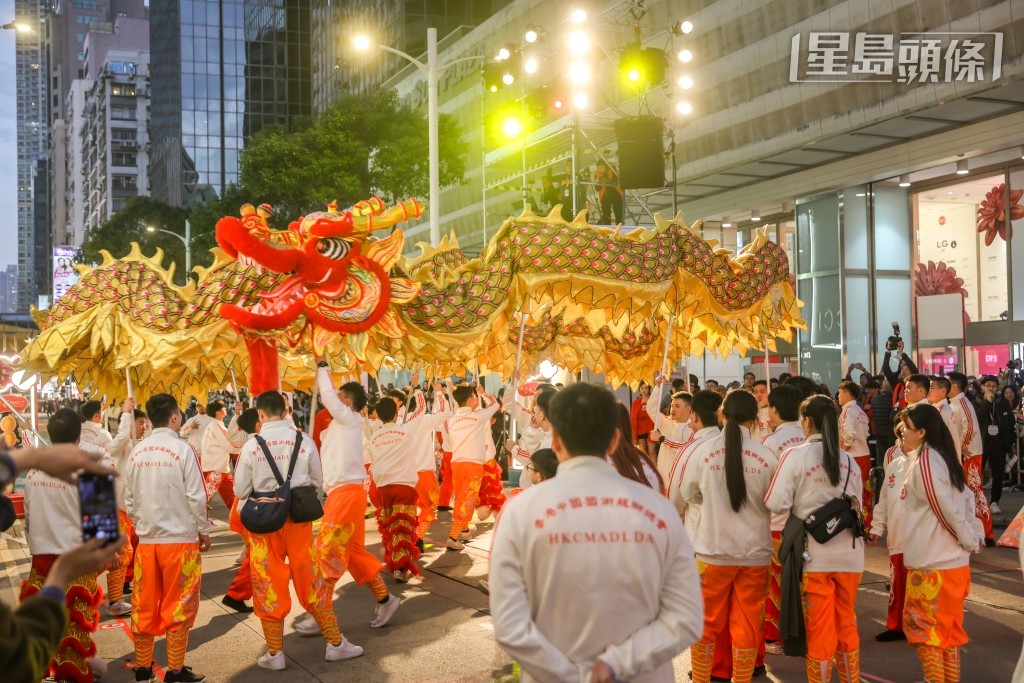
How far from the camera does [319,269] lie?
7.91 meters

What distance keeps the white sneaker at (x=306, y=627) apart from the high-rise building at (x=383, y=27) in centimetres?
3277

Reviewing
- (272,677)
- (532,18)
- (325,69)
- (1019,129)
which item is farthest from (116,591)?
(325,69)

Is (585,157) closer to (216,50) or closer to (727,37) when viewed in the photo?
(727,37)

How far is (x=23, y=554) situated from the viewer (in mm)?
13422

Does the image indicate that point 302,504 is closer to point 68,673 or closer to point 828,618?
point 68,673

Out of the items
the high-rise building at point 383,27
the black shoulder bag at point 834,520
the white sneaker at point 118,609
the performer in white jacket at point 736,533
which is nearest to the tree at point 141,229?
the high-rise building at point 383,27

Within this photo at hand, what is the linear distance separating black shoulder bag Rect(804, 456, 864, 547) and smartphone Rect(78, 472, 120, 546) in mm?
4074

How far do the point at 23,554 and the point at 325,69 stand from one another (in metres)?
49.7

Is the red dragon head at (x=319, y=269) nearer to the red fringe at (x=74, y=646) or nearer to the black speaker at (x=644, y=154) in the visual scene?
the red fringe at (x=74, y=646)

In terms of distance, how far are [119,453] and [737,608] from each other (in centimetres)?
555

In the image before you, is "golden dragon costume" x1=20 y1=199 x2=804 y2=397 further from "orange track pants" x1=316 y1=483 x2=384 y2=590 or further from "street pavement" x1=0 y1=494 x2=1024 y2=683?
"street pavement" x1=0 y1=494 x2=1024 y2=683

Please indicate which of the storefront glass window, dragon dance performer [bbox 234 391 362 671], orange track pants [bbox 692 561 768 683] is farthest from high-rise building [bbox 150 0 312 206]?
orange track pants [bbox 692 561 768 683]

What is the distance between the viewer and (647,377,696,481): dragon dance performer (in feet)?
28.2

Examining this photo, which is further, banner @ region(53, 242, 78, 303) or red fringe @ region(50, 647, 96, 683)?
banner @ region(53, 242, 78, 303)
